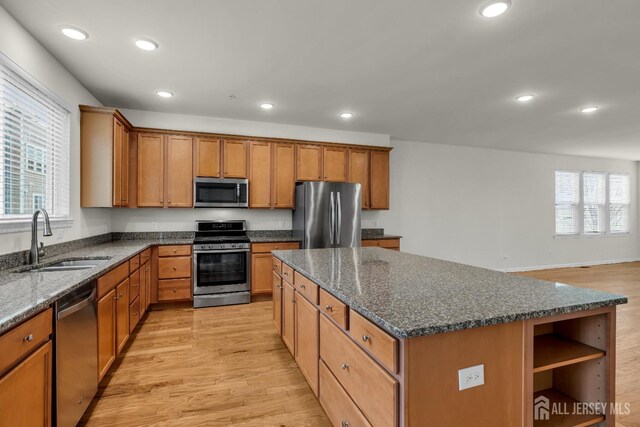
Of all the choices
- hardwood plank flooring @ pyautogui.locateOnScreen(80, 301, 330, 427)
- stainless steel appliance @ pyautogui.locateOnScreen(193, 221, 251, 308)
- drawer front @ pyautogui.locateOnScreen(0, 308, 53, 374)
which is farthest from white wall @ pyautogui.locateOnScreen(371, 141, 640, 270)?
drawer front @ pyautogui.locateOnScreen(0, 308, 53, 374)

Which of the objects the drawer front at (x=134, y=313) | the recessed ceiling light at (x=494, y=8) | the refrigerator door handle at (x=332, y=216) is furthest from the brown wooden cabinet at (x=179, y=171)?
the recessed ceiling light at (x=494, y=8)

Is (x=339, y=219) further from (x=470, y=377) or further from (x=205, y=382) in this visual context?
(x=470, y=377)

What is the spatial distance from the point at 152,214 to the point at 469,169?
5.95 metres

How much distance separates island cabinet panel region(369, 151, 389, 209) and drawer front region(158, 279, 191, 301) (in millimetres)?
3071

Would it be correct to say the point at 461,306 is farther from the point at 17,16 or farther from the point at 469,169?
the point at 469,169

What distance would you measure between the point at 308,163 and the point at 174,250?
2306mm

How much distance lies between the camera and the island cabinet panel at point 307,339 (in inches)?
76.6

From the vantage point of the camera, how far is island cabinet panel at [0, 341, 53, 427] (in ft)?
3.96

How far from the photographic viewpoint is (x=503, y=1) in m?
1.97

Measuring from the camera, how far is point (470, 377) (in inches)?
46.5

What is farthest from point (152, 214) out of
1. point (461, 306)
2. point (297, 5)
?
point (461, 306)

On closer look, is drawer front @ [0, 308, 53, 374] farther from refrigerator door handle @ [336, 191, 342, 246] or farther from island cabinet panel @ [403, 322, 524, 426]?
refrigerator door handle @ [336, 191, 342, 246]

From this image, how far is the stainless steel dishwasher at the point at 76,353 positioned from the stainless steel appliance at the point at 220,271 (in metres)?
2.01

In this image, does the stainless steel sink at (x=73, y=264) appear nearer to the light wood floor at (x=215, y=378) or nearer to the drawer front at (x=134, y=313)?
the drawer front at (x=134, y=313)
